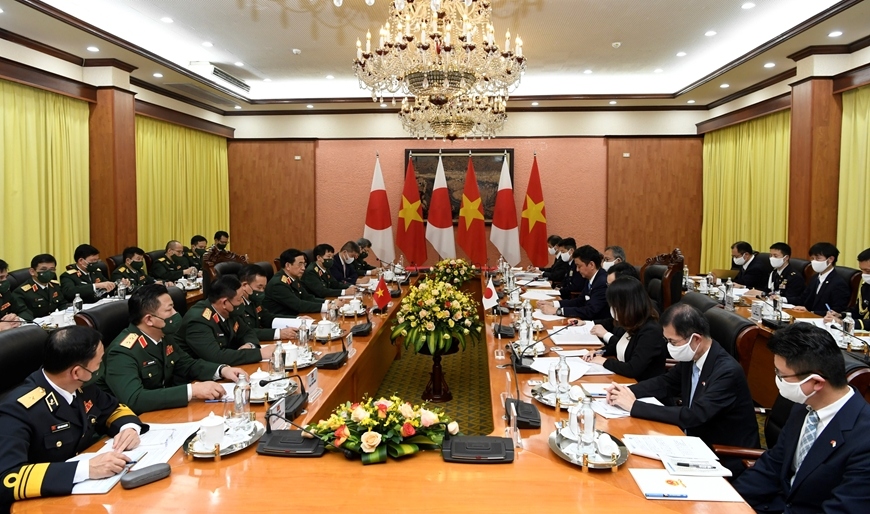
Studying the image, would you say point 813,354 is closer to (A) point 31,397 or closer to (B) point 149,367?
(A) point 31,397

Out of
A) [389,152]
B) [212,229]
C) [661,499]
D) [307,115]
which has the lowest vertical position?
[661,499]

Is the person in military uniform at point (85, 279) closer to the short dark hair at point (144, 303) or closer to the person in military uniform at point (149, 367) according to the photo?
the person in military uniform at point (149, 367)

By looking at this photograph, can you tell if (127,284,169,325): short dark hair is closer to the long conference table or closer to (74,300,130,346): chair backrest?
(74,300,130,346): chair backrest

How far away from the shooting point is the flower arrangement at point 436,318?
12.6ft

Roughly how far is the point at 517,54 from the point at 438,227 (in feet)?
16.2

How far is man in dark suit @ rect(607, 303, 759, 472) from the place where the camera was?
2133 mm

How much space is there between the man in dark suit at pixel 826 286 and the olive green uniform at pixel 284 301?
413 centimetres

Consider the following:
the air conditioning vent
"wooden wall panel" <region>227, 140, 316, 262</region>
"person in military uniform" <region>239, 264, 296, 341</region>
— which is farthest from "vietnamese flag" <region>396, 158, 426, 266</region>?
"person in military uniform" <region>239, 264, 296, 341</region>

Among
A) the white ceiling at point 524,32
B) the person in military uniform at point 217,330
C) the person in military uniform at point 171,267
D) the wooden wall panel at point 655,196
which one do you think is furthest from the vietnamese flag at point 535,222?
the person in military uniform at point 217,330

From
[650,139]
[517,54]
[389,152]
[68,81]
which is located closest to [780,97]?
[650,139]

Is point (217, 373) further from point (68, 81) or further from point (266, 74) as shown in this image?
point (266, 74)

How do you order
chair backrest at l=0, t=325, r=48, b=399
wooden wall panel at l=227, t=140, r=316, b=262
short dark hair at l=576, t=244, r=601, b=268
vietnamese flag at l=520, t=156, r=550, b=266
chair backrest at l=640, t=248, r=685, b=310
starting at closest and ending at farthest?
chair backrest at l=0, t=325, r=48, b=399 < short dark hair at l=576, t=244, r=601, b=268 < chair backrest at l=640, t=248, r=685, b=310 < vietnamese flag at l=520, t=156, r=550, b=266 < wooden wall panel at l=227, t=140, r=316, b=262

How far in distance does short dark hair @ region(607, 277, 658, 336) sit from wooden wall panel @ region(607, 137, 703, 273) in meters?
6.68

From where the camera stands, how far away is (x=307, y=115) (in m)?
9.56
